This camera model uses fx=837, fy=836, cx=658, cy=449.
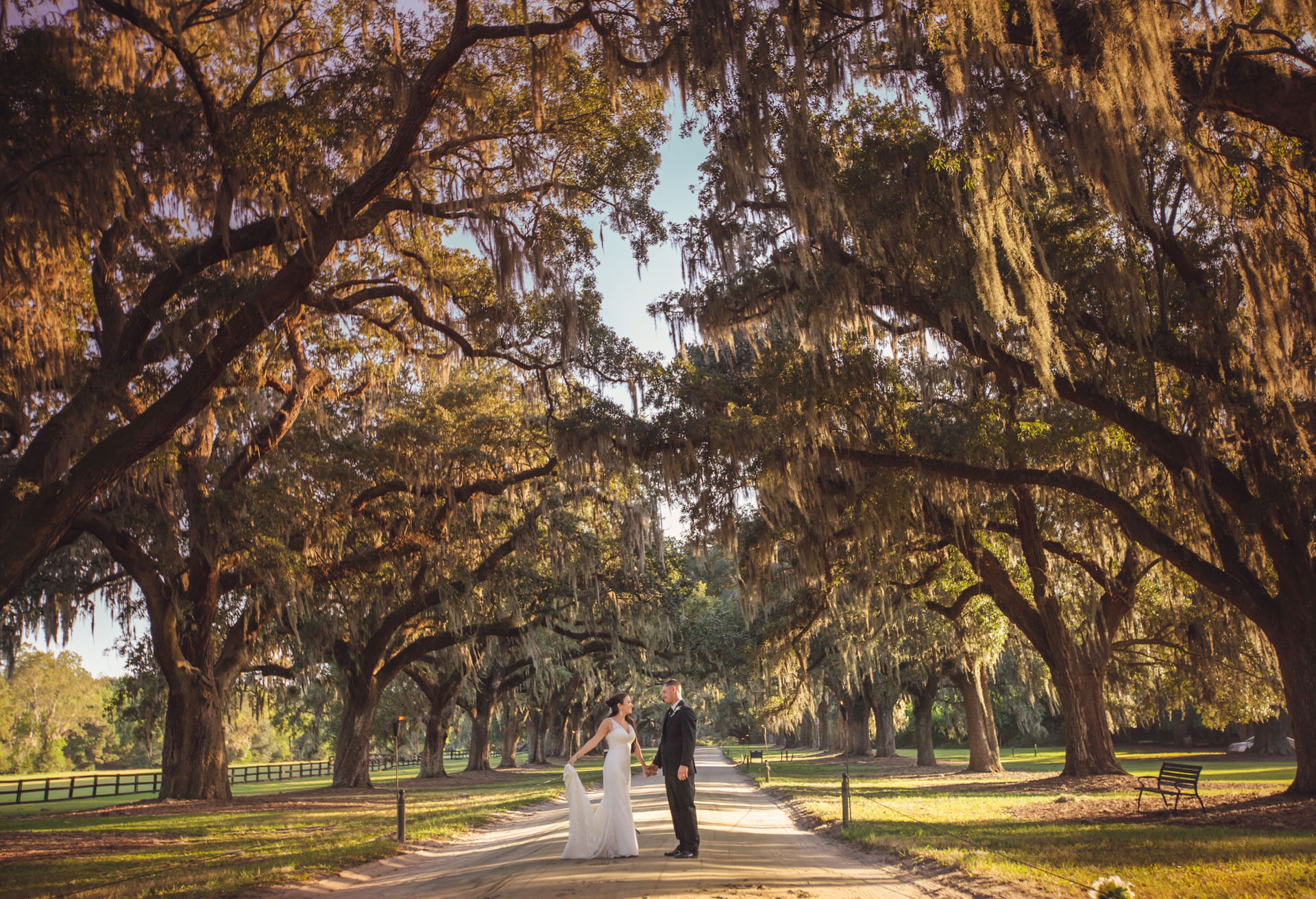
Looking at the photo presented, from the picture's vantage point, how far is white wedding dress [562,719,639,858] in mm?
8180

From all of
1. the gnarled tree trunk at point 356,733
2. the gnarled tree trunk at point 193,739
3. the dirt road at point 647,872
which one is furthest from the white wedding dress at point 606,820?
the gnarled tree trunk at point 356,733

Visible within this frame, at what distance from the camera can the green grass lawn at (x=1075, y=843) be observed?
627cm

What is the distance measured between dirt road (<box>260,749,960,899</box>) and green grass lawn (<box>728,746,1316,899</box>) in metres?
0.88

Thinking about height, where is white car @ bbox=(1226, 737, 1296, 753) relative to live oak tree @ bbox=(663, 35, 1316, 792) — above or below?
below

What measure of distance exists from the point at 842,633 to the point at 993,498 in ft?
27.7

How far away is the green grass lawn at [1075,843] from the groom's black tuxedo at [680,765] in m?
2.43

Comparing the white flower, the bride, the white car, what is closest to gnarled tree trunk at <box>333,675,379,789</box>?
the bride

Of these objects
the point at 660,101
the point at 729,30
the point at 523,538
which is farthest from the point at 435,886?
the point at 523,538

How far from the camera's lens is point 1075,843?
28.6 ft

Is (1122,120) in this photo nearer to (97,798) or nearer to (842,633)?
(842,633)

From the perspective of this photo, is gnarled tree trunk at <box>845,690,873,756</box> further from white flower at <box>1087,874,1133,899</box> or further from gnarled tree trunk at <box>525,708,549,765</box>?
white flower at <box>1087,874,1133,899</box>

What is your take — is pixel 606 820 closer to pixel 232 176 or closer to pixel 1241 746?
pixel 232 176

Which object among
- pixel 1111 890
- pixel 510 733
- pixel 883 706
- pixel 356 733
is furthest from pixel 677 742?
pixel 510 733

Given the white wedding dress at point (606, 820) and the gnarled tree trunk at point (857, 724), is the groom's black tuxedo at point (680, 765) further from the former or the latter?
the gnarled tree trunk at point (857, 724)
